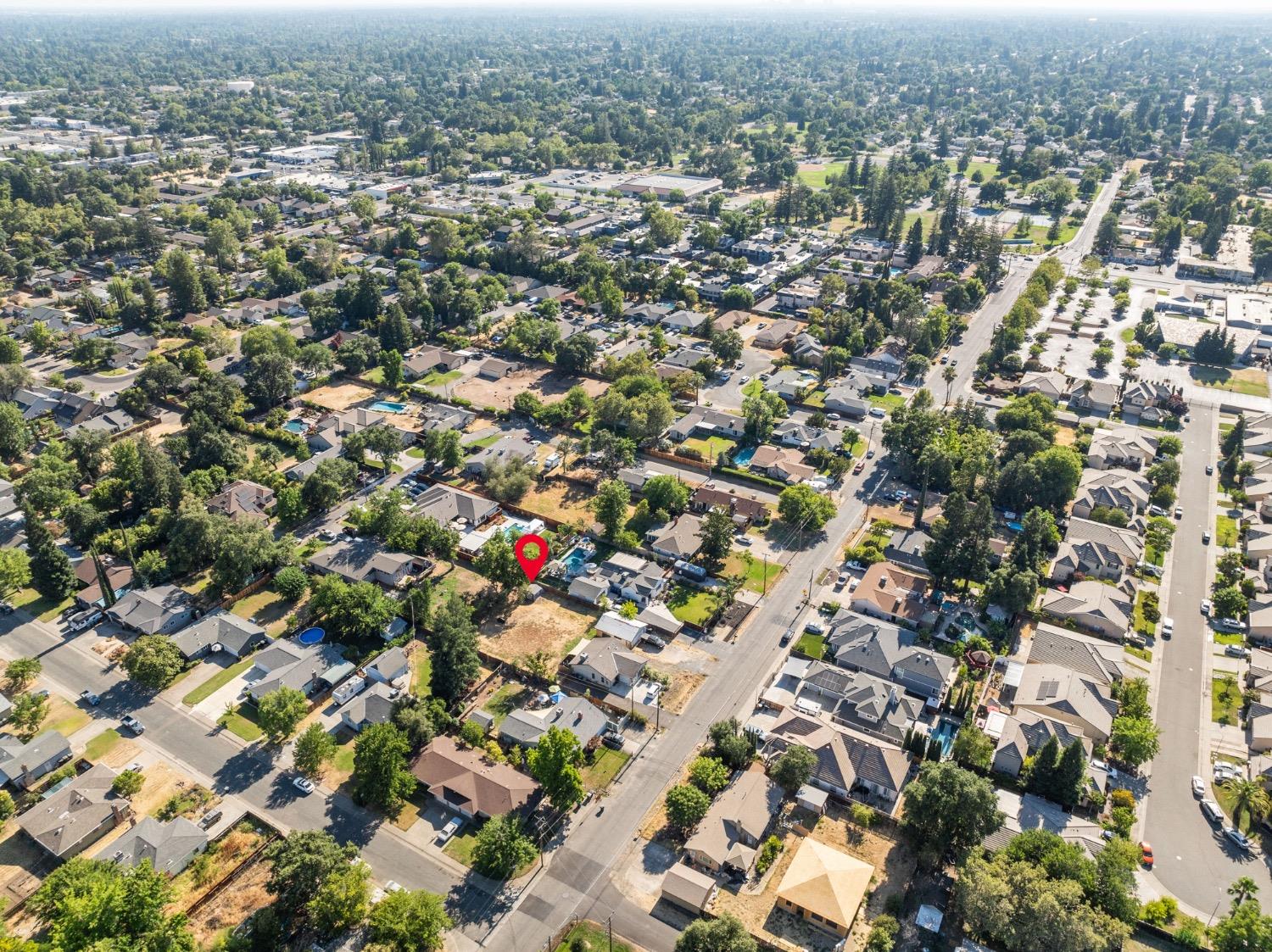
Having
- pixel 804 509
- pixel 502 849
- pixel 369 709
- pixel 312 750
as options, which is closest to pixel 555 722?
pixel 502 849

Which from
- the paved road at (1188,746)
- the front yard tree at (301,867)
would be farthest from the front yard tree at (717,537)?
the front yard tree at (301,867)

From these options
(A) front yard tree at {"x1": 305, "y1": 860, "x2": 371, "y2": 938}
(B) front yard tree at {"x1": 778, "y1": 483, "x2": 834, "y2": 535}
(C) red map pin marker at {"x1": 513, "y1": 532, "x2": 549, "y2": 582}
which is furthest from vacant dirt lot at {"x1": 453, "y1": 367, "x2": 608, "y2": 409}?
(A) front yard tree at {"x1": 305, "y1": 860, "x2": 371, "y2": 938}

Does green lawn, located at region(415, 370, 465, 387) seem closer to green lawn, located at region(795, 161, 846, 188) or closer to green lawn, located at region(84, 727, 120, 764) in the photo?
green lawn, located at region(84, 727, 120, 764)

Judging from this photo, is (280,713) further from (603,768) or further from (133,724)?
(603,768)

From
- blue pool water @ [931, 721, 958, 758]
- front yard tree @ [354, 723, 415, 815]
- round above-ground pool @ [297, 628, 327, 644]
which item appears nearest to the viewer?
front yard tree @ [354, 723, 415, 815]

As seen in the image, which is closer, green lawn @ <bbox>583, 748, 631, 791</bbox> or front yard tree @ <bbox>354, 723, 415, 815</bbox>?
front yard tree @ <bbox>354, 723, 415, 815</bbox>

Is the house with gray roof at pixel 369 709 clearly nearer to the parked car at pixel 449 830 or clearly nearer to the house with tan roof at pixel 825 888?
the parked car at pixel 449 830
